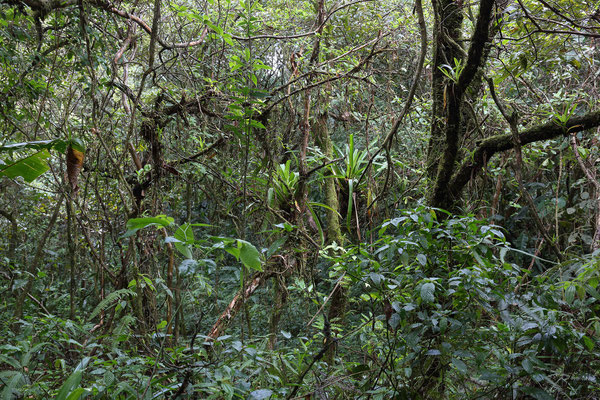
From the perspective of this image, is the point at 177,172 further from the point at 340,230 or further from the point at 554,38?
the point at 554,38

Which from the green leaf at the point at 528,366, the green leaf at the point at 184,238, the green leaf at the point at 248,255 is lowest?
the green leaf at the point at 528,366

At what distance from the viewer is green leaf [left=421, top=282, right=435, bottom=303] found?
1402 mm

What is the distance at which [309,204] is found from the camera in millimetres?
2688

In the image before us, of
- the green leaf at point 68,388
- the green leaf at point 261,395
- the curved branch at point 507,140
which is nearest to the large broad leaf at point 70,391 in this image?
the green leaf at point 68,388

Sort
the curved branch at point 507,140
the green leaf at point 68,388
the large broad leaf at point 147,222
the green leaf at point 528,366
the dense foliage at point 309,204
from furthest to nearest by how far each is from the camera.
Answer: the curved branch at point 507,140 → the dense foliage at point 309,204 → the green leaf at point 528,366 → the green leaf at point 68,388 → the large broad leaf at point 147,222

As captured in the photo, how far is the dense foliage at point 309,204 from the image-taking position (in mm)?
1521

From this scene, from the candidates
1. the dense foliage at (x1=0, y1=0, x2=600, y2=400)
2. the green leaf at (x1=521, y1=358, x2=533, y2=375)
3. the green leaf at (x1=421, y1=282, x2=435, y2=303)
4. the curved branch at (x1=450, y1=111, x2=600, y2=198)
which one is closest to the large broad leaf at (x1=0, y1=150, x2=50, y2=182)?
the dense foliage at (x1=0, y1=0, x2=600, y2=400)

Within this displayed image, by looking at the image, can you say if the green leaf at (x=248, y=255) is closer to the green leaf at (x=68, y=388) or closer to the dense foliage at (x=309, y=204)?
the dense foliage at (x=309, y=204)

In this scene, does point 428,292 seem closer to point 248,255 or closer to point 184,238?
point 248,255

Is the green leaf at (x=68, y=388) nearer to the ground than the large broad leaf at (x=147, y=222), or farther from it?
nearer to the ground

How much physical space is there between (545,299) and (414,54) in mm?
3487

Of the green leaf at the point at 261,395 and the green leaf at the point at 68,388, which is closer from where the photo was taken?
the green leaf at the point at 68,388

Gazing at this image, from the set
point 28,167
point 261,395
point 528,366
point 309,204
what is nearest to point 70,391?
point 261,395

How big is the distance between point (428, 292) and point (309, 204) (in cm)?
135
